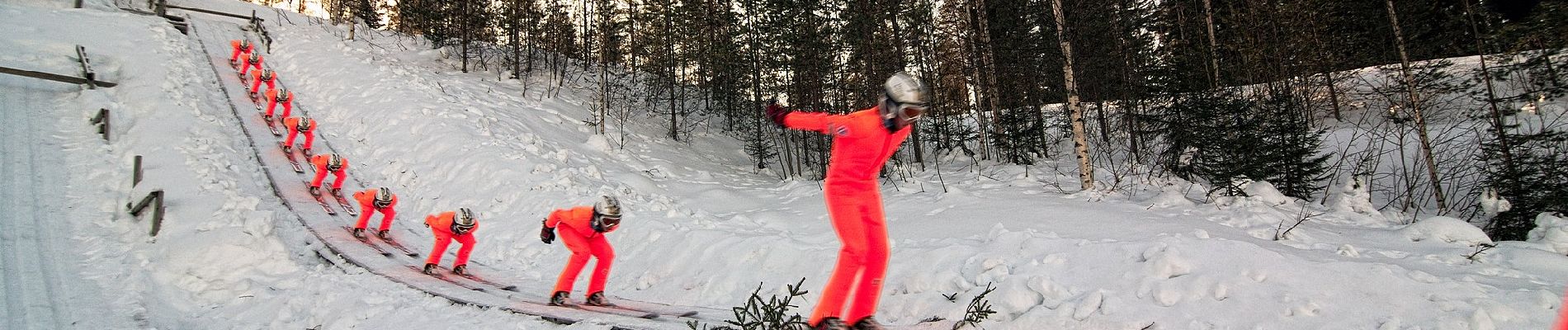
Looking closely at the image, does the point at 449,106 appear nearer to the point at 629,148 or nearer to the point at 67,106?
the point at 629,148

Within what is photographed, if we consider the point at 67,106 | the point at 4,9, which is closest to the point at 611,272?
the point at 67,106

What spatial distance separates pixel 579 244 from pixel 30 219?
819cm

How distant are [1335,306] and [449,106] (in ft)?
62.5

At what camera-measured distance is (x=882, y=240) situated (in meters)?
3.93

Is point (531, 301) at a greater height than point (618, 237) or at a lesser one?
lesser

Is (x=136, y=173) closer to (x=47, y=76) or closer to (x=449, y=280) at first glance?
(x=449, y=280)

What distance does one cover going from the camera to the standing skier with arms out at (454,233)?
27.5 ft

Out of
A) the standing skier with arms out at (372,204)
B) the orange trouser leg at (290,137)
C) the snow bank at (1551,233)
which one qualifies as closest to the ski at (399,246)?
the standing skier with arms out at (372,204)

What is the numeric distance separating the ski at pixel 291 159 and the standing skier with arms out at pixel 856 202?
13.4 m

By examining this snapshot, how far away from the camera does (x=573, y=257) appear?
6.88 m

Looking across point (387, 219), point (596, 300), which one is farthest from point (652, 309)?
point (387, 219)

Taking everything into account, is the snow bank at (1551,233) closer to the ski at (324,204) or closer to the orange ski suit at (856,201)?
the orange ski suit at (856,201)

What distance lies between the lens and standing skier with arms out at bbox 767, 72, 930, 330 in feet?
12.4

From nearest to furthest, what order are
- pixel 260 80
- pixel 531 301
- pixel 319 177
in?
pixel 531 301
pixel 319 177
pixel 260 80
